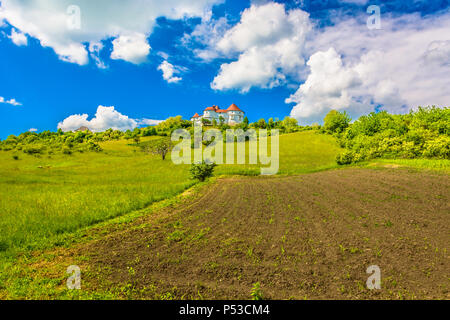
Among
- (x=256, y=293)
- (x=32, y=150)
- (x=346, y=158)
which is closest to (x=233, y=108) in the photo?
(x=32, y=150)

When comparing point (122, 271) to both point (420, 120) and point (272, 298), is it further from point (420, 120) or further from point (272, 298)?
point (420, 120)

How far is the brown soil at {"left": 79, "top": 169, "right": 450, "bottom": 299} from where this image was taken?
4844 mm

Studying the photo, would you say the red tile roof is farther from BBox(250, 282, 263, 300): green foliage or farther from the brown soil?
BBox(250, 282, 263, 300): green foliage

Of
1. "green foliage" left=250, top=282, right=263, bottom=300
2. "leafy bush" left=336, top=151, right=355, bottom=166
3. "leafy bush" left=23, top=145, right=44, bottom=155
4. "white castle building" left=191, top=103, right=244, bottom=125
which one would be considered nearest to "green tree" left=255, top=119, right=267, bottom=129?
"white castle building" left=191, top=103, right=244, bottom=125

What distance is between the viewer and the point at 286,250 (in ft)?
21.5

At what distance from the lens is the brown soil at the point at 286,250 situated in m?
4.84

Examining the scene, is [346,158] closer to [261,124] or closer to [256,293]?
[256,293]

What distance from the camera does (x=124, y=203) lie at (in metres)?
12.8

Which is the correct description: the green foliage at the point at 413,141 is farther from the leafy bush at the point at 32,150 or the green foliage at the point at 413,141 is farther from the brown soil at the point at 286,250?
the leafy bush at the point at 32,150

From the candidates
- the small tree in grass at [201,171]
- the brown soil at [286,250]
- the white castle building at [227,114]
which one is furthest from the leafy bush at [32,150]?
the white castle building at [227,114]

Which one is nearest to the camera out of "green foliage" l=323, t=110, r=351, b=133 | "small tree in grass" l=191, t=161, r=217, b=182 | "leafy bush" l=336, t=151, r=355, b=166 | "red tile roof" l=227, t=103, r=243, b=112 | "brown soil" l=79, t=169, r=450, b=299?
"brown soil" l=79, t=169, r=450, b=299
